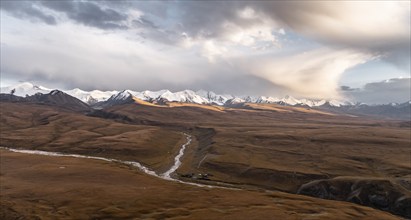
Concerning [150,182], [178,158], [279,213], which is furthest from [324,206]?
[178,158]

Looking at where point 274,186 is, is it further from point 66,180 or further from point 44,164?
point 44,164

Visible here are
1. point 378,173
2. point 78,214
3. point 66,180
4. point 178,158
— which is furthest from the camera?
A: point 178,158

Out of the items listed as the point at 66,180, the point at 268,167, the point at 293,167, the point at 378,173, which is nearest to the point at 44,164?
the point at 66,180

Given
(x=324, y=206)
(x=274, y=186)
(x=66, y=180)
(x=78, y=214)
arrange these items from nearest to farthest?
(x=78, y=214)
(x=324, y=206)
(x=66, y=180)
(x=274, y=186)

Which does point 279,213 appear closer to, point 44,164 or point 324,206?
point 324,206

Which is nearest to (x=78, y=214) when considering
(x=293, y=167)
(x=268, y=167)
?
(x=268, y=167)

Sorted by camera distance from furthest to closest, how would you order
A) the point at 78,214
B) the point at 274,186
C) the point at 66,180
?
1. the point at 274,186
2. the point at 66,180
3. the point at 78,214

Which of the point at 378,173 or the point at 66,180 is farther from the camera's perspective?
the point at 378,173

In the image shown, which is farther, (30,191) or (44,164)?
(44,164)
